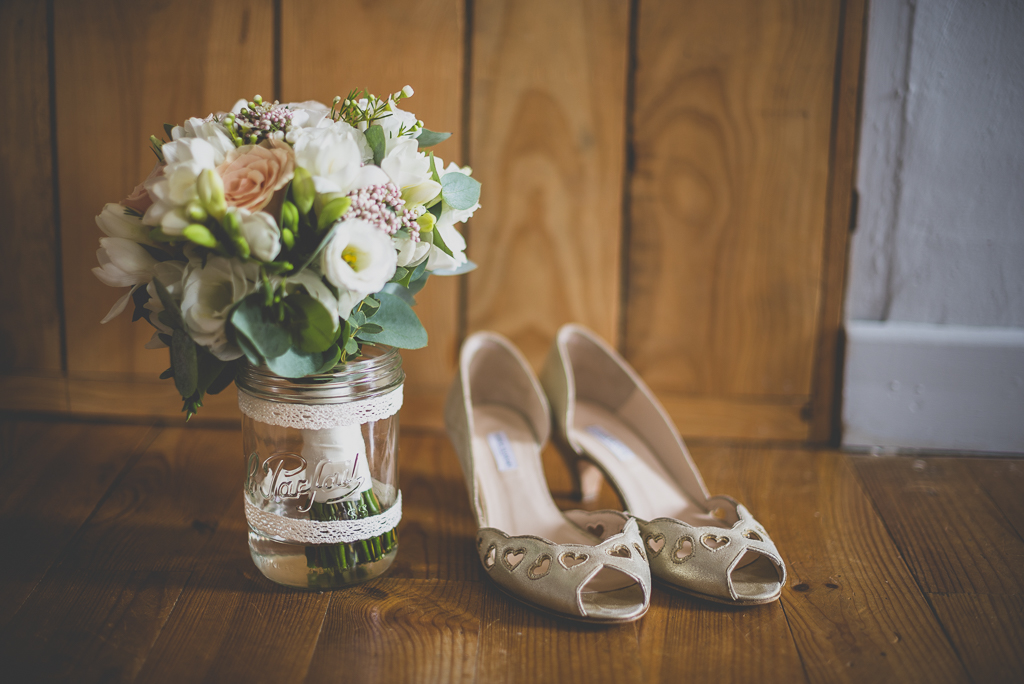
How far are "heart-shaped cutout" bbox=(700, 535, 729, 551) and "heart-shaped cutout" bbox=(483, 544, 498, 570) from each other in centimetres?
26

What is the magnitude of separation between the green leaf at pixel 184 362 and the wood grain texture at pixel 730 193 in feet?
2.78

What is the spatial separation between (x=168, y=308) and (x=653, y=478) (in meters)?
0.77

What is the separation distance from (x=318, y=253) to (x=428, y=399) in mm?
728

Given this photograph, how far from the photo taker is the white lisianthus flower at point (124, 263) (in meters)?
0.79

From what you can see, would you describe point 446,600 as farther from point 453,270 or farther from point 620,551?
point 453,270

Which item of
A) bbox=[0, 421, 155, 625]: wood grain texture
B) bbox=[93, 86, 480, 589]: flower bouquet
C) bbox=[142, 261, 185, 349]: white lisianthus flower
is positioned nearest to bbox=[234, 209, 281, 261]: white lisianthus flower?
bbox=[93, 86, 480, 589]: flower bouquet

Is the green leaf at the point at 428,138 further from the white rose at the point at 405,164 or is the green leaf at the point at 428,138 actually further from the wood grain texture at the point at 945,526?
the wood grain texture at the point at 945,526

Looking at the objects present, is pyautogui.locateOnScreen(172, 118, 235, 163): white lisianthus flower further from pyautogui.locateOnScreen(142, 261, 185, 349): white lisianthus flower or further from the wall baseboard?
the wall baseboard

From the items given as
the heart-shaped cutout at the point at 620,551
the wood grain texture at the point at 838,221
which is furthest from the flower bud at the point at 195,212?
the wood grain texture at the point at 838,221

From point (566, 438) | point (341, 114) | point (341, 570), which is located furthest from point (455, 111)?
point (341, 570)

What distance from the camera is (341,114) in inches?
34.2

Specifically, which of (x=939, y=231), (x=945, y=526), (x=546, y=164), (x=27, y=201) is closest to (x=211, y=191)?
(x=546, y=164)

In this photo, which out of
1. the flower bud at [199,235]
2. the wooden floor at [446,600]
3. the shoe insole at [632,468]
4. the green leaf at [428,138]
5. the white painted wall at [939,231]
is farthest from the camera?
the white painted wall at [939,231]

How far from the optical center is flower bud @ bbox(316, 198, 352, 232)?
75 centimetres
